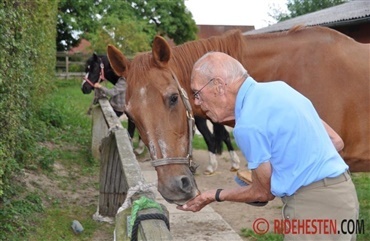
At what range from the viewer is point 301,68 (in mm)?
3494

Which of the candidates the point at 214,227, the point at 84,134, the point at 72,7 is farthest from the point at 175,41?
the point at 214,227

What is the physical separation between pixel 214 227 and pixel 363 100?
2.30m

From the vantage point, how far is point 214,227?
203 inches

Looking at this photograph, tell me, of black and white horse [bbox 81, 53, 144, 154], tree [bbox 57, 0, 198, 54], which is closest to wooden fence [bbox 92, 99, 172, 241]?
black and white horse [bbox 81, 53, 144, 154]

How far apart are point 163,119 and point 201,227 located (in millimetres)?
2555

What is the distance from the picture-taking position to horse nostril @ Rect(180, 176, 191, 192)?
279 cm

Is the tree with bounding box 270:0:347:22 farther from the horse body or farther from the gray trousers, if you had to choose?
the gray trousers

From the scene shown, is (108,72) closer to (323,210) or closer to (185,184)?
(185,184)

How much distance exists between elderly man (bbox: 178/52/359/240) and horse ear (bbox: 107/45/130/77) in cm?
110

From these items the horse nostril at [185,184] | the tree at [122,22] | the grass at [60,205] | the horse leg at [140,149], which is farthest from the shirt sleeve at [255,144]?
the tree at [122,22]

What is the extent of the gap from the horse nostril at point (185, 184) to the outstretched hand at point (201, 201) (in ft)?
0.33

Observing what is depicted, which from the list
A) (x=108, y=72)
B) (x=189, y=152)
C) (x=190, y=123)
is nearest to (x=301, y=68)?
(x=190, y=123)

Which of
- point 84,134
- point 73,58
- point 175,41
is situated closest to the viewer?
point 84,134

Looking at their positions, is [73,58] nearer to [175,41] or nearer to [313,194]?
[175,41]
